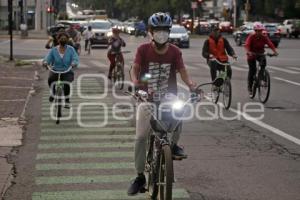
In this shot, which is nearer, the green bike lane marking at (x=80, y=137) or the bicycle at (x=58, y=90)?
the green bike lane marking at (x=80, y=137)

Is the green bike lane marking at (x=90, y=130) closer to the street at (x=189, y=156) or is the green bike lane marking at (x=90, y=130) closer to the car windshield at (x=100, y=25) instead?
the street at (x=189, y=156)

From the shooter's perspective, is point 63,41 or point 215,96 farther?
point 215,96

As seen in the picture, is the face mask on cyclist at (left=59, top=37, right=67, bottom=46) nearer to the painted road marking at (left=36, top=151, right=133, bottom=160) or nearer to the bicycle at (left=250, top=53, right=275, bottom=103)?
the painted road marking at (left=36, top=151, right=133, bottom=160)

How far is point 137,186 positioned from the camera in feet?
21.4

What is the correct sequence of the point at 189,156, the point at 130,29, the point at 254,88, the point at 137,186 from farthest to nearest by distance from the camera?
the point at 130,29
the point at 254,88
the point at 189,156
the point at 137,186

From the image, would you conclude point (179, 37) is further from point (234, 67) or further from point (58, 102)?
point (58, 102)

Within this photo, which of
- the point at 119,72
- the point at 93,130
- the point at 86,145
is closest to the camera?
the point at 86,145

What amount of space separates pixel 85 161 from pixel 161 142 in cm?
282

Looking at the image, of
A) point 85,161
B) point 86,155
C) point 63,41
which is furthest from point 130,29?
point 85,161

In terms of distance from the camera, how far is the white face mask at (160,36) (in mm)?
6312

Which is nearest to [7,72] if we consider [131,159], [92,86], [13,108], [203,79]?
[92,86]

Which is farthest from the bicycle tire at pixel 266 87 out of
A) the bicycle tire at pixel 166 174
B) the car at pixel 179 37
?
the car at pixel 179 37

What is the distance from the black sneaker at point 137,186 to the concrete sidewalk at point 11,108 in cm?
141

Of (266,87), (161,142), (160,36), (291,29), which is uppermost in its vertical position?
(160,36)
